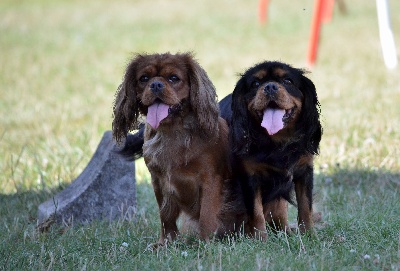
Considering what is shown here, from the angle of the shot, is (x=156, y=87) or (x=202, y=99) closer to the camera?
(x=156, y=87)

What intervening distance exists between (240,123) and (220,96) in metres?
6.12

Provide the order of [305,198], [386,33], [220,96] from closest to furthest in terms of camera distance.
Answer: [305,198] → [220,96] → [386,33]

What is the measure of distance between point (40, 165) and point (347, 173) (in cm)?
291

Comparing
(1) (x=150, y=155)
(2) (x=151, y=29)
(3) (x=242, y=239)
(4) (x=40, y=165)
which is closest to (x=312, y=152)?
(3) (x=242, y=239)

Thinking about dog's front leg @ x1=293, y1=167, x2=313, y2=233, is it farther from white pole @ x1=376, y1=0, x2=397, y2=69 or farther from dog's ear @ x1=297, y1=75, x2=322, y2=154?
white pole @ x1=376, y1=0, x2=397, y2=69

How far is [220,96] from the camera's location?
11242mm

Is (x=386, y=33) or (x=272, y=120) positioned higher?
(x=386, y=33)

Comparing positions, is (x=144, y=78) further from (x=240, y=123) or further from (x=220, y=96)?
(x=220, y=96)

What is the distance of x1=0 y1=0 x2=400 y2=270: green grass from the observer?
16.0 ft

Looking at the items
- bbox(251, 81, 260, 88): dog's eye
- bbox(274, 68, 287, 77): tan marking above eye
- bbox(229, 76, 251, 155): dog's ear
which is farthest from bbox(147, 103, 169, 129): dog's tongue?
bbox(274, 68, 287, 77): tan marking above eye

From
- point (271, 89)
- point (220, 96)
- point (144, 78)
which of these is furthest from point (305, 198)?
point (220, 96)

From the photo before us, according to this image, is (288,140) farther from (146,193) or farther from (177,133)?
(146,193)

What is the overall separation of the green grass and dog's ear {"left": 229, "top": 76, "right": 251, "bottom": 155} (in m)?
0.49

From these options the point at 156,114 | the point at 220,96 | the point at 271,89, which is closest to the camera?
the point at 271,89
